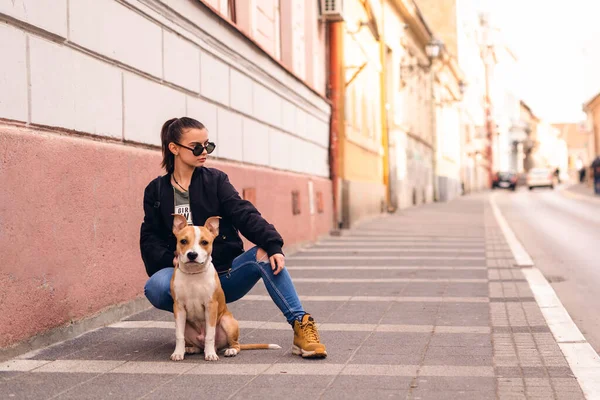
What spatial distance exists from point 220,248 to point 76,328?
1.51 m

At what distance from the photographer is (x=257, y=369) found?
554 cm

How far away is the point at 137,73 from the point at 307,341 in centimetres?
362

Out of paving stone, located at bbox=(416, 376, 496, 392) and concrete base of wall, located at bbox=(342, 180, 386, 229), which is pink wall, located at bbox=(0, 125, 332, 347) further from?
concrete base of wall, located at bbox=(342, 180, 386, 229)

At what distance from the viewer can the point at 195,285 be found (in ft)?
18.3

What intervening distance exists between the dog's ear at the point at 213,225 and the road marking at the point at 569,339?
2122mm

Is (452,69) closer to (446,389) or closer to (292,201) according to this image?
(292,201)

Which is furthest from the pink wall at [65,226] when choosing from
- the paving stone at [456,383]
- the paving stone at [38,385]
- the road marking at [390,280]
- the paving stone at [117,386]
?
the road marking at [390,280]

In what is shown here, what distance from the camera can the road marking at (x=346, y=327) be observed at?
23.1 ft

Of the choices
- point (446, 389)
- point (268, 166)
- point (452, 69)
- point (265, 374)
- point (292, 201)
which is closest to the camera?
point (446, 389)

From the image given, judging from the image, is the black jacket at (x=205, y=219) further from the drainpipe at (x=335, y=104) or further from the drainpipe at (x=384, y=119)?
the drainpipe at (x=384, y=119)

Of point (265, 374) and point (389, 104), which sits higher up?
point (389, 104)

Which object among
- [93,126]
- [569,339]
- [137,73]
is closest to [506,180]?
[137,73]

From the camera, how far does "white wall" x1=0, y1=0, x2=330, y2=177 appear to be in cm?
643

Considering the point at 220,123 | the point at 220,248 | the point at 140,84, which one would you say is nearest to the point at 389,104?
the point at 220,123
